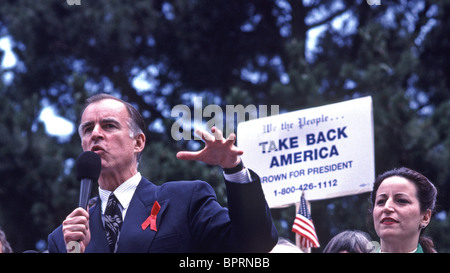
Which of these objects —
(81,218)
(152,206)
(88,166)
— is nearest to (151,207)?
(152,206)

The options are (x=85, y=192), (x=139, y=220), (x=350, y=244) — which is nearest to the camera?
(x=85, y=192)

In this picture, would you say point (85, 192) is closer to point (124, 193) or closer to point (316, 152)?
point (124, 193)

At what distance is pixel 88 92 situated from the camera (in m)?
12.4

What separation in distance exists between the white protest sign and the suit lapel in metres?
3.37

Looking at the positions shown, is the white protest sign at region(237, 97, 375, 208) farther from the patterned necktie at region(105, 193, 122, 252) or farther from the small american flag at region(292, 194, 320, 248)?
the patterned necktie at region(105, 193, 122, 252)

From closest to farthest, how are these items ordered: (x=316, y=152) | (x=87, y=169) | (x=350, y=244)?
(x=87, y=169), (x=350, y=244), (x=316, y=152)

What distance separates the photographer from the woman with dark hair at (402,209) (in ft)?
13.6

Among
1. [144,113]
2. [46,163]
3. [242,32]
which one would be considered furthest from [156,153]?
[242,32]

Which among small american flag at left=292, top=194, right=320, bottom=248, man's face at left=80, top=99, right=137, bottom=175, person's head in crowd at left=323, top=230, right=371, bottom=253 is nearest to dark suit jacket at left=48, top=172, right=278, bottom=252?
man's face at left=80, top=99, right=137, bottom=175

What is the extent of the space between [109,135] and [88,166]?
1.27 feet

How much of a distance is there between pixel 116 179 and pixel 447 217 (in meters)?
8.52

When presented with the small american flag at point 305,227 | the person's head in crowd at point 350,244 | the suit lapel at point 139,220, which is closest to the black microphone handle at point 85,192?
the suit lapel at point 139,220

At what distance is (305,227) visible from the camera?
648 cm

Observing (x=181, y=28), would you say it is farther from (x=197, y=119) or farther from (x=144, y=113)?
(x=197, y=119)
